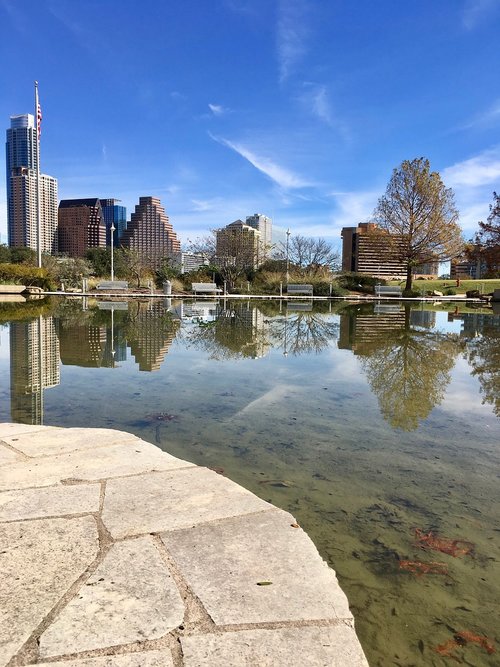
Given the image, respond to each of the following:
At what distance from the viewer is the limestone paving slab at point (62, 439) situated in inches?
126

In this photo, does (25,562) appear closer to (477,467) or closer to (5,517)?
(5,517)

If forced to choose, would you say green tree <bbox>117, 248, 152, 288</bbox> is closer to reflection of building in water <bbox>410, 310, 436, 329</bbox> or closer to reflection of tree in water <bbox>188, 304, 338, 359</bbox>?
reflection of building in water <bbox>410, 310, 436, 329</bbox>

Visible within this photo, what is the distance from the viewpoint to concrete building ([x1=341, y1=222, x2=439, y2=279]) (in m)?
39.3

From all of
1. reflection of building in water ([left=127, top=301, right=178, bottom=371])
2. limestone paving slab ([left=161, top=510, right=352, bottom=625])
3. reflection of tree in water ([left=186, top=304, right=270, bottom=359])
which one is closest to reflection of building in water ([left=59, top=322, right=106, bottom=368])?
reflection of building in water ([left=127, top=301, right=178, bottom=371])

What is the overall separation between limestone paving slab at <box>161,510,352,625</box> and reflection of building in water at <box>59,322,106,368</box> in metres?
4.93

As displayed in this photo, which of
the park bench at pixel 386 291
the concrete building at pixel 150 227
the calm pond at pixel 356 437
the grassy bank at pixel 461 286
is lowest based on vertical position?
the calm pond at pixel 356 437

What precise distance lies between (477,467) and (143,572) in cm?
240

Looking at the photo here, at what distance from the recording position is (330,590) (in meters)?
1.77

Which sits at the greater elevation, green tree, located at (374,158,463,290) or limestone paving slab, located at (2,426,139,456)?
green tree, located at (374,158,463,290)

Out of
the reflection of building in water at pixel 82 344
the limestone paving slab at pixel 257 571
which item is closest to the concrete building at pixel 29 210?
the reflection of building in water at pixel 82 344

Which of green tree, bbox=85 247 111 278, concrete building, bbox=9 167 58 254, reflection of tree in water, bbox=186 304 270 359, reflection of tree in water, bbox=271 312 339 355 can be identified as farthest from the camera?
concrete building, bbox=9 167 58 254

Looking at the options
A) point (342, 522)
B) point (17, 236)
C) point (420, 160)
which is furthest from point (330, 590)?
point (17, 236)

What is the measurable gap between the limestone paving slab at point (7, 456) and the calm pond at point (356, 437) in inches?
36.4

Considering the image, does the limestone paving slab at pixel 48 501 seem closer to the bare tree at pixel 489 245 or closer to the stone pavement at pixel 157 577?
the stone pavement at pixel 157 577
